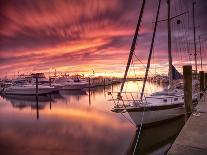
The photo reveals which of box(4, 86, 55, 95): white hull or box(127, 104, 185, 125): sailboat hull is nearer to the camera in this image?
box(127, 104, 185, 125): sailboat hull

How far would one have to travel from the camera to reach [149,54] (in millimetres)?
17781

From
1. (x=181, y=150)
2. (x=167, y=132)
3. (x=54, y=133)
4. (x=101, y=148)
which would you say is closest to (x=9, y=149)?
(x=54, y=133)

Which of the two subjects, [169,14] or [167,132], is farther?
[169,14]

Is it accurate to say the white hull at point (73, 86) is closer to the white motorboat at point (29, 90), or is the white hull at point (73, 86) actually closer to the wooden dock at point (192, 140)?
the white motorboat at point (29, 90)

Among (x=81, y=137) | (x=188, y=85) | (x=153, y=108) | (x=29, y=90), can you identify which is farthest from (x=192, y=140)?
(x=29, y=90)

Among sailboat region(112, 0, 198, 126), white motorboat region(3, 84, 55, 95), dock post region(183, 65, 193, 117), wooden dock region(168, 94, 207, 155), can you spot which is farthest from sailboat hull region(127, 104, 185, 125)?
white motorboat region(3, 84, 55, 95)

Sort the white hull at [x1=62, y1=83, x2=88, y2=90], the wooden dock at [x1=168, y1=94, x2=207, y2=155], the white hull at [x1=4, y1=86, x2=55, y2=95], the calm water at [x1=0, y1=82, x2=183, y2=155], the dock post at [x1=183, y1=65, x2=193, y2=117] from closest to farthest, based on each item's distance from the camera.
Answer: the wooden dock at [x1=168, y1=94, x2=207, y2=155] < the dock post at [x1=183, y1=65, x2=193, y2=117] < the calm water at [x1=0, y1=82, x2=183, y2=155] < the white hull at [x1=4, y1=86, x2=55, y2=95] < the white hull at [x1=62, y1=83, x2=88, y2=90]

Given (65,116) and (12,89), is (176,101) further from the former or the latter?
(12,89)

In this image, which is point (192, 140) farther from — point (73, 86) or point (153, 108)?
point (73, 86)

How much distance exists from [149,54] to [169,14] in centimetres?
345

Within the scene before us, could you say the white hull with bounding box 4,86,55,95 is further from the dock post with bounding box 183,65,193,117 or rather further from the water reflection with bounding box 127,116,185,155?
the dock post with bounding box 183,65,193,117

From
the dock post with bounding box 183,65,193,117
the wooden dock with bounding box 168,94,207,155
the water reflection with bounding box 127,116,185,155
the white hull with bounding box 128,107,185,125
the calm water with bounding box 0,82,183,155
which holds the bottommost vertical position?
the calm water with bounding box 0,82,183,155

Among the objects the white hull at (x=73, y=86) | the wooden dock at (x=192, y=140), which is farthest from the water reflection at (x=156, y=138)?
the white hull at (x=73, y=86)

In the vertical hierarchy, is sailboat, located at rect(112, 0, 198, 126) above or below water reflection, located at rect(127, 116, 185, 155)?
above
